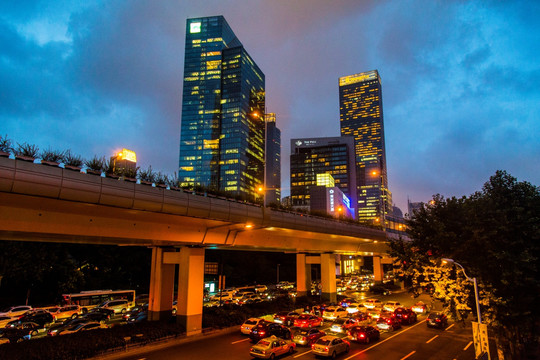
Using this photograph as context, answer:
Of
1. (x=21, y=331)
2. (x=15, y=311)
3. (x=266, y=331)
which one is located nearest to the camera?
(x=266, y=331)

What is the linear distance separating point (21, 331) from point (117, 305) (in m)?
18.5

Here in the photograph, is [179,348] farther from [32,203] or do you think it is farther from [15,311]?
[15,311]

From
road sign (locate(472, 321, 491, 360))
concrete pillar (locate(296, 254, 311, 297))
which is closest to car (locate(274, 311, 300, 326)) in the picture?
concrete pillar (locate(296, 254, 311, 297))

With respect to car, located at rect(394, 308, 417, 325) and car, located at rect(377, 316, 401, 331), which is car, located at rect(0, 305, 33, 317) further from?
car, located at rect(394, 308, 417, 325)

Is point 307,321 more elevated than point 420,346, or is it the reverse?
point 307,321

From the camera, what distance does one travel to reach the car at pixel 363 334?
27625mm

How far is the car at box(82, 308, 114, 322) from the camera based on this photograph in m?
35.2

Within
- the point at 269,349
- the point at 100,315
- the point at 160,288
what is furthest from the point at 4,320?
the point at 269,349

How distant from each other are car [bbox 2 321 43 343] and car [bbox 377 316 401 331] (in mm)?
31046

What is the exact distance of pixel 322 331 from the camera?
29719 millimetres

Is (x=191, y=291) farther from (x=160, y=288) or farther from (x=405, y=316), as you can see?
(x=405, y=316)

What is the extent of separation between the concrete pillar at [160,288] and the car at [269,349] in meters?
13.6

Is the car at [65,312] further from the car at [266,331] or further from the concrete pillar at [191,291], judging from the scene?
the car at [266,331]

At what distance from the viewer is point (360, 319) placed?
3272 centimetres
